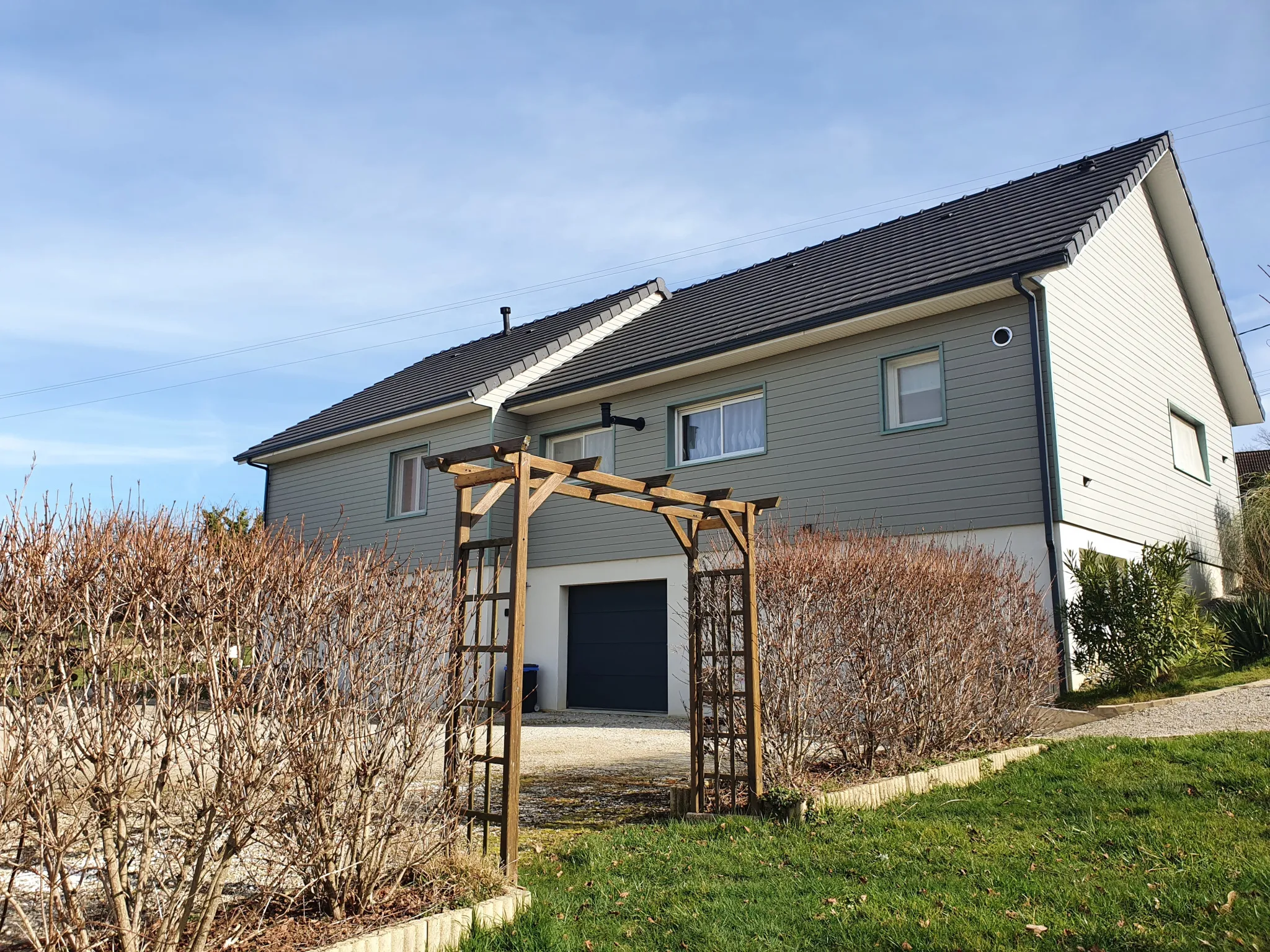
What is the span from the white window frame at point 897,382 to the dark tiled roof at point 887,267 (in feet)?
2.54

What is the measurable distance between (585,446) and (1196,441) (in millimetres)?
10818

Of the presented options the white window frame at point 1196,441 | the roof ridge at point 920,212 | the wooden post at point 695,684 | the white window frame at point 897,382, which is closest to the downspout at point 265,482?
the roof ridge at point 920,212

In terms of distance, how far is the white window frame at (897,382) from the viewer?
12328 millimetres

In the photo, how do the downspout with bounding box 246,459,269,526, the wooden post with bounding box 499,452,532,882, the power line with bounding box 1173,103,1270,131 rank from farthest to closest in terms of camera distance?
the downspout with bounding box 246,459,269,526 → the power line with bounding box 1173,103,1270,131 → the wooden post with bounding box 499,452,532,882

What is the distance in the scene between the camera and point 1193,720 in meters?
8.96

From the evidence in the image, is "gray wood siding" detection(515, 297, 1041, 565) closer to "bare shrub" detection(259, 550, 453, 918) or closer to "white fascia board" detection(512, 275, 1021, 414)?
"white fascia board" detection(512, 275, 1021, 414)

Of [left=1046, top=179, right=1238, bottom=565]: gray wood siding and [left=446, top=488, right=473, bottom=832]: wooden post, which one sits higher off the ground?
[left=1046, top=179, right=1238, bottom=565]: gray wood siding

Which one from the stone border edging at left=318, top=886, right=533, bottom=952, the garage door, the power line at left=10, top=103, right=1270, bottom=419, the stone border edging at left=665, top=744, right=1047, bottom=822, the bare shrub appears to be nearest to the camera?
the stone border edging at left=318, top=886, right=533, bottom=952

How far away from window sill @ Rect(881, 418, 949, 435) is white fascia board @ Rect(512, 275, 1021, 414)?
140 centimetres

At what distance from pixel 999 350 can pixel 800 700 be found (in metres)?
6.59

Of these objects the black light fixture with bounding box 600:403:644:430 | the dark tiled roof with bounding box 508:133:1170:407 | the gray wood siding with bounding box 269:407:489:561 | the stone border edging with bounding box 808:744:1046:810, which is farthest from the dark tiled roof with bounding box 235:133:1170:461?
the stone border edging with bounding box 808:744:1046:810

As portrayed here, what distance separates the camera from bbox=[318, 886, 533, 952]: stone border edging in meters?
3.82

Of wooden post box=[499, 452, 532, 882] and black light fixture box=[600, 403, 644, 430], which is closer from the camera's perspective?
wooden post box=[499, 452, 532, 882]

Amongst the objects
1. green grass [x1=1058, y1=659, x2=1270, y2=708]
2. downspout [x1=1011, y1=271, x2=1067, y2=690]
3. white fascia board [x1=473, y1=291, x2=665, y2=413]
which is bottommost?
green grass [x1=1058, y1=659, x2=1270, y2=708]
